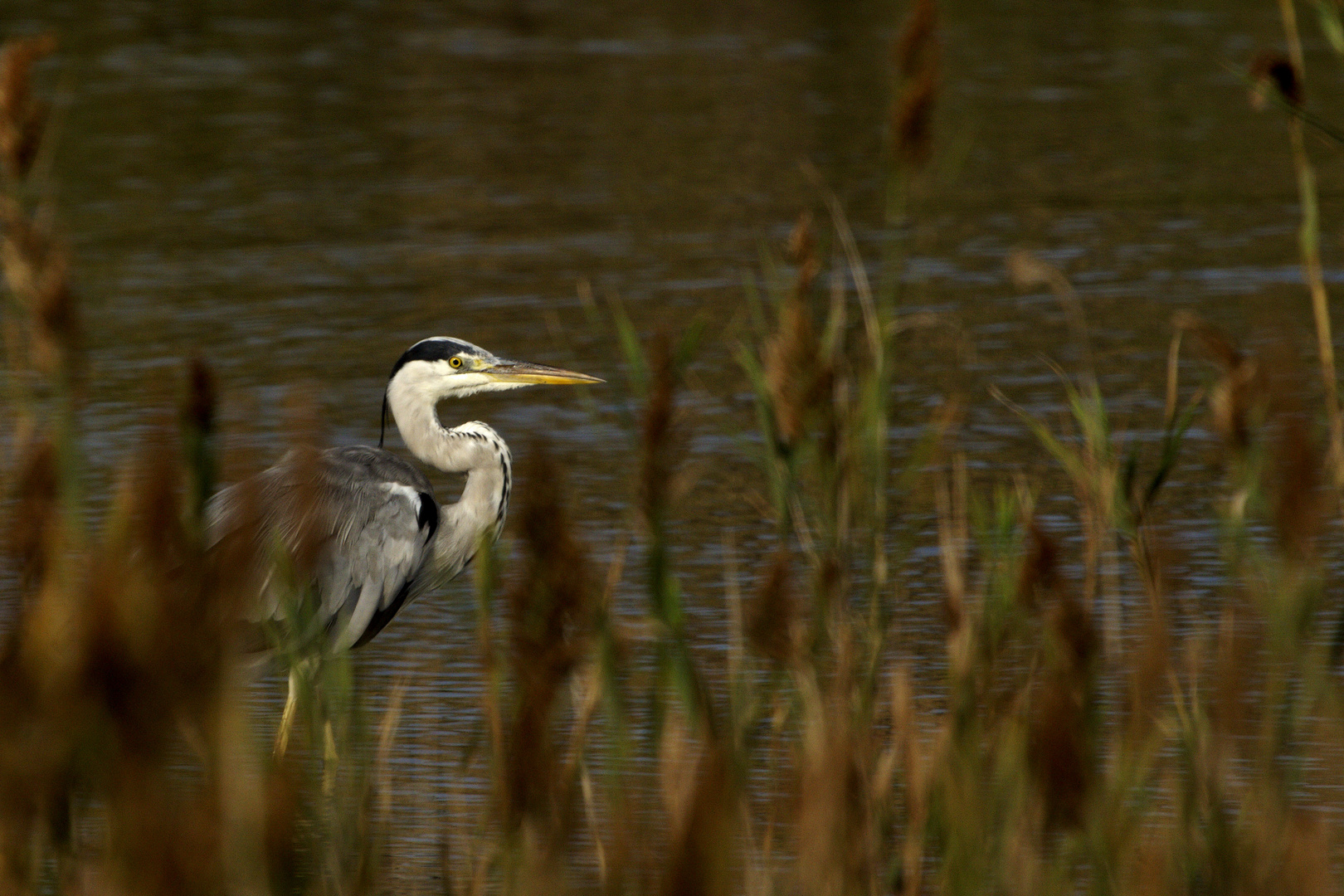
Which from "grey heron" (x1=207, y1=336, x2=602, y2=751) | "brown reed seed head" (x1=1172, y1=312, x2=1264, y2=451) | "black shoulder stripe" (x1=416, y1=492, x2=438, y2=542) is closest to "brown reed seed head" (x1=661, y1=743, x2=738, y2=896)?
"brown reed seed head" (x1=1172, y1=312, x2=1264, y2=451)

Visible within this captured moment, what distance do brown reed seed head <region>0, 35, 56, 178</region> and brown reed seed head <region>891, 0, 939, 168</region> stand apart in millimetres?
1449

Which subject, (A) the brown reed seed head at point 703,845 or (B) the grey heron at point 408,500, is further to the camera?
(B) the grey heron at point 408,500

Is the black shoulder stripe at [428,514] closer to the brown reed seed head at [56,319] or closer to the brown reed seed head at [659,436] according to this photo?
the brown reed seed head at [56,319]

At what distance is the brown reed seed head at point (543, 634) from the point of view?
2254 mm

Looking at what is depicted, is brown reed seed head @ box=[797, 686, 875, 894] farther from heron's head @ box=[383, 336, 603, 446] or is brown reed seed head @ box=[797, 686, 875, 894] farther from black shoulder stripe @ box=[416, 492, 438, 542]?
heron's head @ box=[383, 336, 603, 446]

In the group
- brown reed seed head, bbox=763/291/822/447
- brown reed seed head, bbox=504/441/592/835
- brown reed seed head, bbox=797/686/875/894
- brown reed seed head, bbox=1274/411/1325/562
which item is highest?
brown reed seed head, bbox=763/291/822/447

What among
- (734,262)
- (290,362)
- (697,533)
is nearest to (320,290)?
(290,362)

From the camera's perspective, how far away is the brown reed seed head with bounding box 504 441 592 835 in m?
2.25

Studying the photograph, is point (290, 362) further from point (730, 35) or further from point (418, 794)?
point (730, 35)

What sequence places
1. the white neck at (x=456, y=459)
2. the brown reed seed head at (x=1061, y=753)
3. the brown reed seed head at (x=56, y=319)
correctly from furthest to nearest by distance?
the white neck at (x=456, y=459)
the brown reed seed head at (x=56, y=319)
the brown reed seed head at (x=1061, y=753)

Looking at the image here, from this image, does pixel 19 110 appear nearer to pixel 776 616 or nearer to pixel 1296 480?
pixel 776 616

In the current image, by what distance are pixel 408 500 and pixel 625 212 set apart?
6.23 m

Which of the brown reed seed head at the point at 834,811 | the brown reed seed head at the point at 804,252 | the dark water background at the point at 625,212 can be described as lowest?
the brown reed seed head at the point at 834,811

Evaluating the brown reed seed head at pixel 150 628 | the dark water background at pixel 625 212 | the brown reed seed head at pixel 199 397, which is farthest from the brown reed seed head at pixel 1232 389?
the brown reed seed head at pixel 150 628
